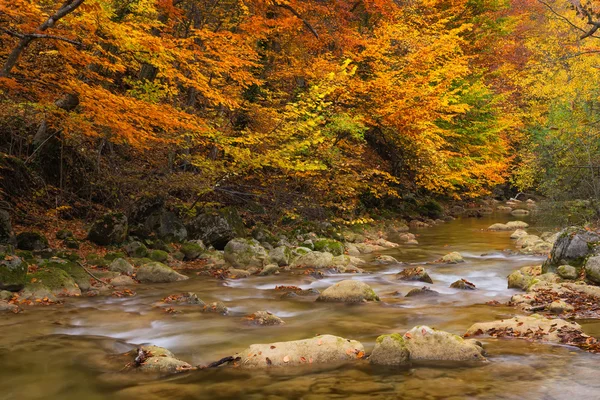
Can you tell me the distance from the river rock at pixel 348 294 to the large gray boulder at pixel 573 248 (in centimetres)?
396

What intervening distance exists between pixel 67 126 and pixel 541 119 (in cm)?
2610

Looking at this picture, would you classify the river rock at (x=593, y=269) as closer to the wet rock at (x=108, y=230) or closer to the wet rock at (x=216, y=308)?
the wet rock at (x=216, y=308)

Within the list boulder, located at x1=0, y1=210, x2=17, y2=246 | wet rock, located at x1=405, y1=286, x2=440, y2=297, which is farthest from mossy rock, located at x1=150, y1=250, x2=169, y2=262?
wet rock, located at x1=405, y1=286, x2=440, y2=297

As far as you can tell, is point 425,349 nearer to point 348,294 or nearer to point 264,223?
point 348,294

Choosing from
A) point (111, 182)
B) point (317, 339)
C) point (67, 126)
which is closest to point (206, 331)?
point (317, 339)

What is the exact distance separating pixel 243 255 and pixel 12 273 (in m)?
4.95

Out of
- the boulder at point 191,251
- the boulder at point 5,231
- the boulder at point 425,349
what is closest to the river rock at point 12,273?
the boulder at point 5,231

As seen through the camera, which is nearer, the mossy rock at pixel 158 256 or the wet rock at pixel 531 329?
the wet rock at pixel 531 329

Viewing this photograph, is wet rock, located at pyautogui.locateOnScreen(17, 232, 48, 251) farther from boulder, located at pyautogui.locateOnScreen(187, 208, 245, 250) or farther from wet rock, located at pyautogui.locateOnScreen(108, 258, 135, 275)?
boulder, located at pyautogui.locateOnScreen(187, 208, 245, 250)

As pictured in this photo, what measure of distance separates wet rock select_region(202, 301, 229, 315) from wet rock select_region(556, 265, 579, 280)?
20.1 ft

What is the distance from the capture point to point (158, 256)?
11.8m

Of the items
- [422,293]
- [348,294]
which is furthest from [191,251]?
[422,293]

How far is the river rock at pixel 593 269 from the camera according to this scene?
9.20 meters

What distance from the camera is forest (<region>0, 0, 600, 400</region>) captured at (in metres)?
5.61
